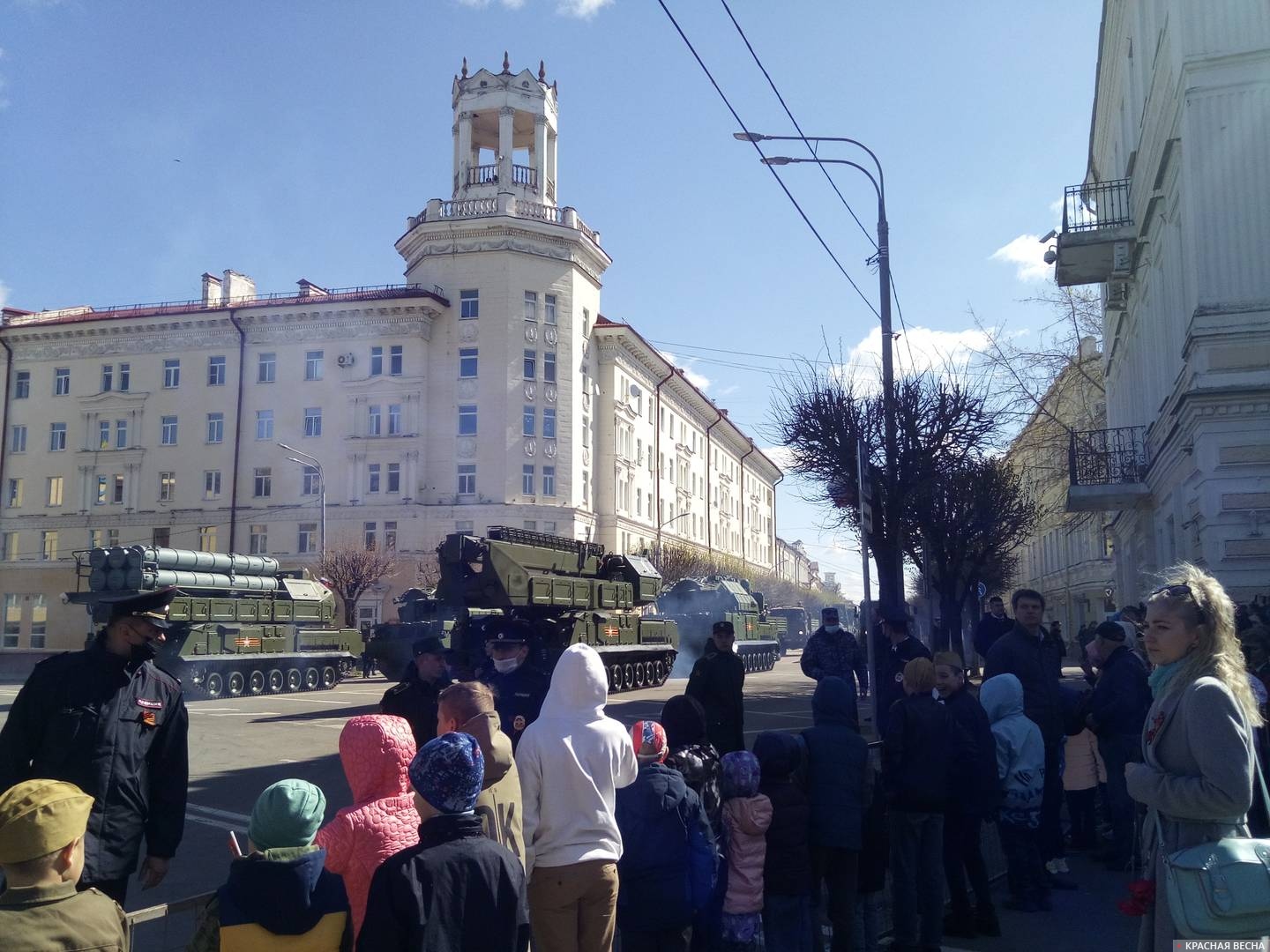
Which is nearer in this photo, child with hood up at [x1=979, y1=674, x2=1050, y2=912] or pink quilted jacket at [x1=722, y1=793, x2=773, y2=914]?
pink quilted jacket at [x1=722, y1=793, x2=773, y2=914]

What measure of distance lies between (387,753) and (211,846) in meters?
5.78

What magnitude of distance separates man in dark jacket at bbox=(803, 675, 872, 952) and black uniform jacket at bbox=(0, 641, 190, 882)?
9.23ft

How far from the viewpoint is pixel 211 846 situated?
27.9ft

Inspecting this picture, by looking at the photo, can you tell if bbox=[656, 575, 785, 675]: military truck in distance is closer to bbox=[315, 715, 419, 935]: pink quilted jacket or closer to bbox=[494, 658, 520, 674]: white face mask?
bbox=[494, 658, 520, 674]: white face mask

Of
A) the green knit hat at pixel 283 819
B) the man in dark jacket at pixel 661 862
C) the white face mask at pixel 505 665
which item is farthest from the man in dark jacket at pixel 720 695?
the green knit hat at pixel 283 819

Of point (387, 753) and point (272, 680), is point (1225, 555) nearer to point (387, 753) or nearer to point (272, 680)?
point (387, 753)

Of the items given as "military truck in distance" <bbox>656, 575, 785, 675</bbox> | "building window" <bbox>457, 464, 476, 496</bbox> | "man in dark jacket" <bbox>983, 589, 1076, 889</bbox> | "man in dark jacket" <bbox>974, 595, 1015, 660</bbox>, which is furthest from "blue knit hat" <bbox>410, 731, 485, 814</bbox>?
"building window" <bbox>457, 464, 476, 496</bbox>

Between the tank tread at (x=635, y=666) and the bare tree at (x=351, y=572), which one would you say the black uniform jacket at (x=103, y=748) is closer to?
the tank tread at (x=635, y=666)

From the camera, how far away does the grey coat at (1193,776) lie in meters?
3.23

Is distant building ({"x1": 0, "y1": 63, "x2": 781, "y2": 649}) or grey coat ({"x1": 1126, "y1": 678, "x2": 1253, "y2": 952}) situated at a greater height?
distant building ({"x1": 0, "y1": 63, "x2": 781, "y2": 649})

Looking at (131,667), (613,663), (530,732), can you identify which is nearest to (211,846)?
(131,667)

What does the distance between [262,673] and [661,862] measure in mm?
23556

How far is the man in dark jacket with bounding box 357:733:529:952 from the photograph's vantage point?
295cm

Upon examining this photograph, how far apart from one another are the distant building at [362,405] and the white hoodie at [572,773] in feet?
129
